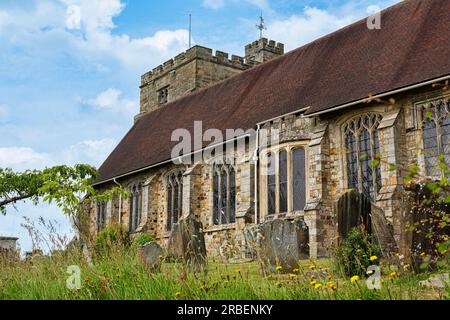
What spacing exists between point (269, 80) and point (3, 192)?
12.8 metres

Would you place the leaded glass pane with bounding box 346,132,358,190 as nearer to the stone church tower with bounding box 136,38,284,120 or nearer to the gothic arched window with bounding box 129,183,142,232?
the gothic arched window with bounding box 129,183,142,232

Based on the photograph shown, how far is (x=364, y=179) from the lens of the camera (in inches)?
608

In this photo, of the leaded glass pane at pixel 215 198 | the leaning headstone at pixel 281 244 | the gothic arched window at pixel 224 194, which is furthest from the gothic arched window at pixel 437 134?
the leaded glass pane at pixel 215 198

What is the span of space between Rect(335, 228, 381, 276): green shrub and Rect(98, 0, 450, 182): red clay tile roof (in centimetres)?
598

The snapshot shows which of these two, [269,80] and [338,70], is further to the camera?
[269,80]

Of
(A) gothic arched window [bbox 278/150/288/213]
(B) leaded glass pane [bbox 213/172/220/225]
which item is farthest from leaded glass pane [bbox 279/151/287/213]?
(B) leaded glass pane [bbox 213/172/220/225]

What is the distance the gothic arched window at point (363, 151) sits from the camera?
15.2 meters

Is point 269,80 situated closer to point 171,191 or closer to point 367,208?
point 171,191

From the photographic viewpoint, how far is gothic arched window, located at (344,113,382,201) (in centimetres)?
1518

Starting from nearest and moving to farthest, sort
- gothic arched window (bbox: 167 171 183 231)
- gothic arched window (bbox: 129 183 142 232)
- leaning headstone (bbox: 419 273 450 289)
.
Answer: leaning headstone (bbox: 419 273 450 289) → gothic arched window (bbox: 167 171 183 231) → gothic arched window (bbox: 129 183 142 232)

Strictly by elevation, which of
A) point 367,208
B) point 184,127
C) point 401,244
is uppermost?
point 184,127

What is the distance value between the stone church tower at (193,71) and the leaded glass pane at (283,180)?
1205 cm
